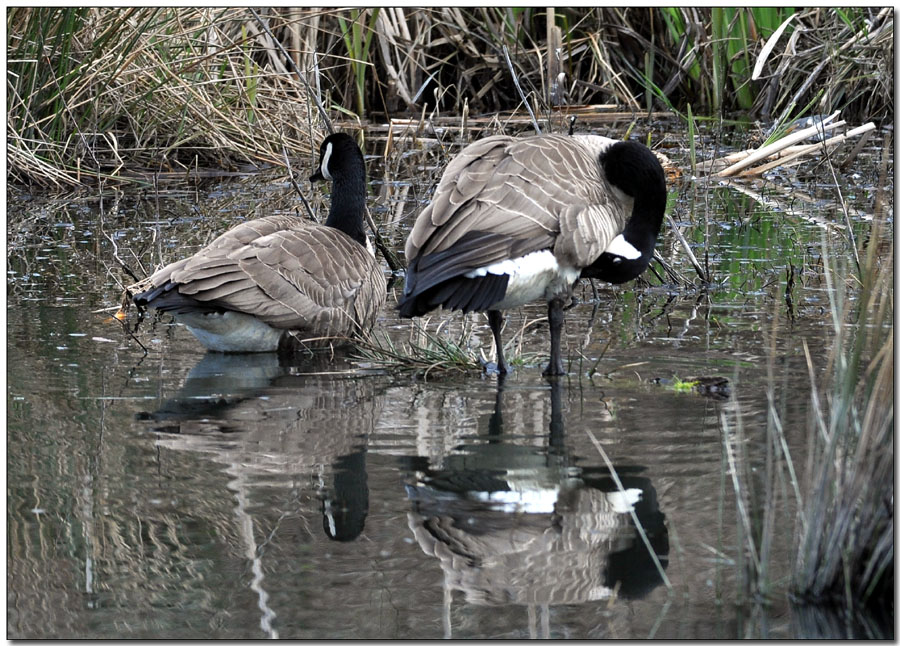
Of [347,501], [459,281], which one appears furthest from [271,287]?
[347,501]

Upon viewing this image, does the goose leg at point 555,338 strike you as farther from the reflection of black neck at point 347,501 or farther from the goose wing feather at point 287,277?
the reflection of black neck at point 347,501

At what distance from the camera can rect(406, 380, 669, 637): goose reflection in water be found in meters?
3.42

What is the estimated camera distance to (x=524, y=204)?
550cm

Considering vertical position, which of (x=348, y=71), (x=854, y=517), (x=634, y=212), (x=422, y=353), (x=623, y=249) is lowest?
(x=854, y=517)

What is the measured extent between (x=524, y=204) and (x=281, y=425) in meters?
1.46

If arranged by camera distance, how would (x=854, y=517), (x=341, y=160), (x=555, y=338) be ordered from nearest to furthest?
(x=854, y=517)
(x=555, y=338)
(x=341, y=160)

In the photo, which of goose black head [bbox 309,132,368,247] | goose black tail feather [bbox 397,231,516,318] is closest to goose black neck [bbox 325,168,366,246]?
goose black head [bbox 309,132,368,247]

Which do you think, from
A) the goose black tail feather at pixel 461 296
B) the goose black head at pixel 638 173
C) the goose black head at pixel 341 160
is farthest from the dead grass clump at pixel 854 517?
the goose black head at pixel 341 160

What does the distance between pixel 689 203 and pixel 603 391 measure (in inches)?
204

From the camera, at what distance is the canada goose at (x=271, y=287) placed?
597cm

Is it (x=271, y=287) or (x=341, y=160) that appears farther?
(x=341, y=160)

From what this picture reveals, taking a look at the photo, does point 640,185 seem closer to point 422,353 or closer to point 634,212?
point 634,212

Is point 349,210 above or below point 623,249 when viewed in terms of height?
above

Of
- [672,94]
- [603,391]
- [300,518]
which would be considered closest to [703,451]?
[603,391]
